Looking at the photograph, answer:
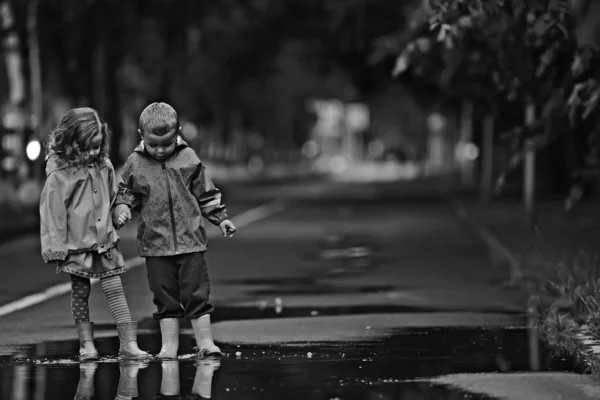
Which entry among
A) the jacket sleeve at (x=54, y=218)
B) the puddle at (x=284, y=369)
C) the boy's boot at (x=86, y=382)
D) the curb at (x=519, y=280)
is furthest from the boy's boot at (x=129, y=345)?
the curb at (x=519, y=280)

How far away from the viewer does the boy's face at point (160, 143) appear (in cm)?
1132

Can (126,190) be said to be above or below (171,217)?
above

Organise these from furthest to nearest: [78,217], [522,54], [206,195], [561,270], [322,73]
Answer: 1. [322,73]
2. [522,54]
3. [561,270]
4. [206,195]
5. [78,217]

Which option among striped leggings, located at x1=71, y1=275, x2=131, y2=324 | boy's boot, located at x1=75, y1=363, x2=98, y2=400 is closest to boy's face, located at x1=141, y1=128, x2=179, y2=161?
striped leggings, located at x1=71, y1=275, x2=131, y2=324

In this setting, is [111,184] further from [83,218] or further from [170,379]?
[170,379]

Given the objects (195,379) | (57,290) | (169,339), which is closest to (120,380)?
(195,379)

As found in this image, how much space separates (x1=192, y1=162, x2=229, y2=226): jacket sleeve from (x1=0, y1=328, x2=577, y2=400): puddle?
0.95m

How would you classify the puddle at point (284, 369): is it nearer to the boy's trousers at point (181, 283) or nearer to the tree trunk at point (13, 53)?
the boy's trousers at point (181, 283)

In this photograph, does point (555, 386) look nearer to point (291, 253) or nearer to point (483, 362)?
point (483, 362)

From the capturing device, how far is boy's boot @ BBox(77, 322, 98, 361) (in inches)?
446

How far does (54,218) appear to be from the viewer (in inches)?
447

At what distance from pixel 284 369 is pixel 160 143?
1732mm

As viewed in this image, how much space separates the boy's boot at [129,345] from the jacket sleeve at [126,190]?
794 millimetres

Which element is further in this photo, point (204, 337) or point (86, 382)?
point (204, 337)
